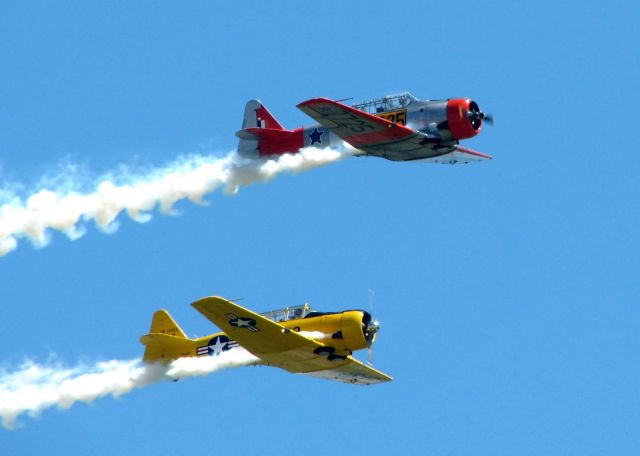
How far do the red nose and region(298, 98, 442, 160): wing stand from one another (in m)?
0.64

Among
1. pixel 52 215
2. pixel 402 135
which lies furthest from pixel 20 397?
pixel 402 135

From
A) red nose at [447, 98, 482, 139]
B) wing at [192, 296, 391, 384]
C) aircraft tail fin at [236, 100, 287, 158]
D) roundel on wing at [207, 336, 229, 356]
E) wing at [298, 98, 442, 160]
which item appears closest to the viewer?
wing at [192, 296, 391, 384]

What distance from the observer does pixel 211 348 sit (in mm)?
47312

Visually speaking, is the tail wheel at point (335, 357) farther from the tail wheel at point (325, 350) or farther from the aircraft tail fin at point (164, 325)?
the aircraft tail fin at point (164, 325)

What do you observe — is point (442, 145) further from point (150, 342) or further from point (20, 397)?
point (20, 397)

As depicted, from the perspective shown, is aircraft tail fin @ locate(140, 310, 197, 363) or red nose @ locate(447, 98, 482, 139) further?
aircraft tail fin @ locate(140, 310, 197, 363)

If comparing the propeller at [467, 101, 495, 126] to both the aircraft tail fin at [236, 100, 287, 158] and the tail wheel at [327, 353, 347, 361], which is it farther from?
the tail wheel at [327, 353, 347, 361]

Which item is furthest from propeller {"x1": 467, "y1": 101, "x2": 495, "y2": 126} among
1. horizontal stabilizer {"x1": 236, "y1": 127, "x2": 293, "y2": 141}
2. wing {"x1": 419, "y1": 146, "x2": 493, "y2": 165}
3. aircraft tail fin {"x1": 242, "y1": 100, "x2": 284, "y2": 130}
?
aircraft tail fin {"x1": 242, "y1": 100, "x2": 284, "y2": 130}

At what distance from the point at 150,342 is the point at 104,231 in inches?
125

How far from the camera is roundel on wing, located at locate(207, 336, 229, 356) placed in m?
46.9

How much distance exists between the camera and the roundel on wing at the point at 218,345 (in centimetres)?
4691

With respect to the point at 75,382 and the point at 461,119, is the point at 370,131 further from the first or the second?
the point at 75,382

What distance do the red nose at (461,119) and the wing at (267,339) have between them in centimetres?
662

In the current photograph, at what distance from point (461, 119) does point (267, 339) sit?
8022 mm
